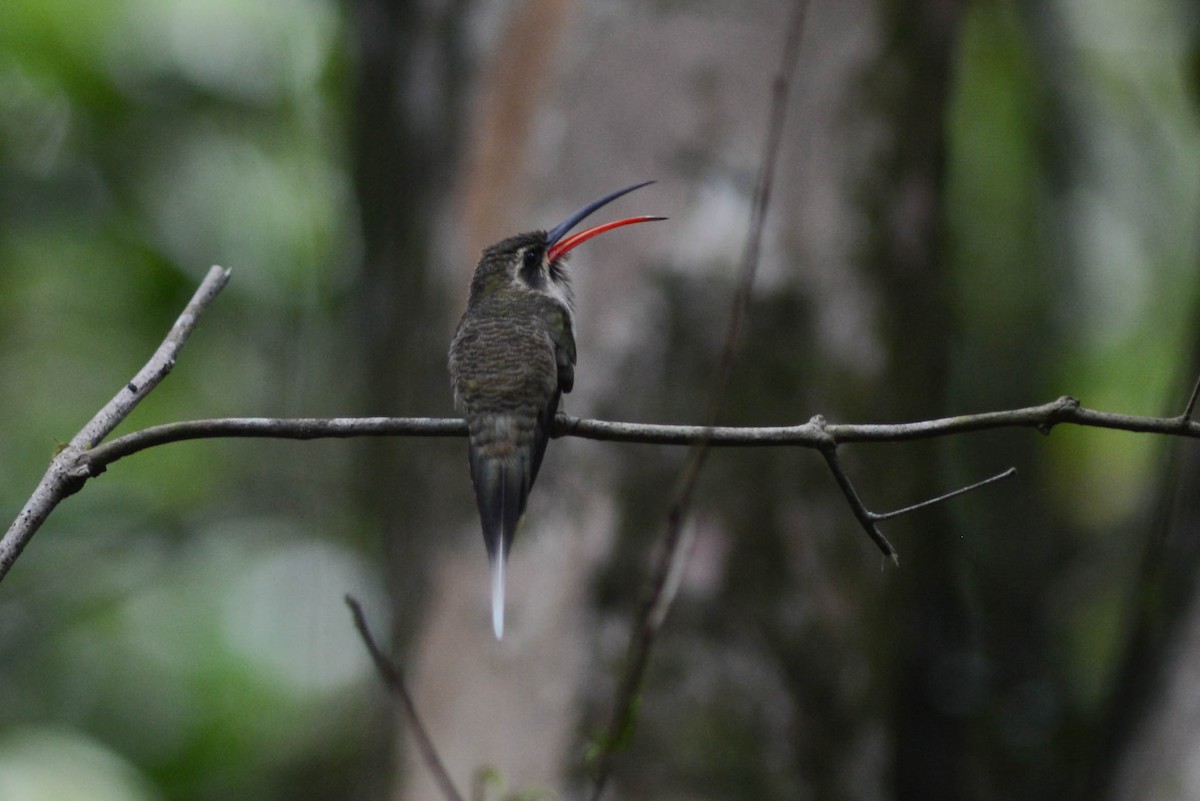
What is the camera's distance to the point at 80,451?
1.70 metres

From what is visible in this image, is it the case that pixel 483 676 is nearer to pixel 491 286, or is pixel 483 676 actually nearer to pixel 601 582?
pixel 601 582

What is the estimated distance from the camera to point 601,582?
372cm

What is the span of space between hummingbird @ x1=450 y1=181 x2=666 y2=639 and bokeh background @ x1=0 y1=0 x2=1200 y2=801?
90 centimetres

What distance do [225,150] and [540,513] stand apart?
14.1 ft

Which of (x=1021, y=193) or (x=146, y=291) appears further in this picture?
(x=1021, y=193)

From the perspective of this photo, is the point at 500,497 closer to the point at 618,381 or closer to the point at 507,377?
the point at 507,377

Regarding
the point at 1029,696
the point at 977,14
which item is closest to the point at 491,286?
the point at 1029,696

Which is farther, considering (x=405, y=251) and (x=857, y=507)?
(x=405, y=251)

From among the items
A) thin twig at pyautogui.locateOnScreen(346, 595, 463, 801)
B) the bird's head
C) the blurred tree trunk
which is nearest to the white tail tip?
thin twig at pyautogui.locateOnScreen(346, 595, 463, 801)

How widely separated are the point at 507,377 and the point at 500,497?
31 cm

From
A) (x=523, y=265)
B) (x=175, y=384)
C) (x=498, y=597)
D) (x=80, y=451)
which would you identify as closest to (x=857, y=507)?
(x=498, y=597)

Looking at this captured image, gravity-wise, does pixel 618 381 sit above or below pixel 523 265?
below

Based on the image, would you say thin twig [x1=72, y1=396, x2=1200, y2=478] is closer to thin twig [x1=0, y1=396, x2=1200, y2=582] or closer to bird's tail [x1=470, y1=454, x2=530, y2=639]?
thin twig [x1=0, y1=396, x2=1200, y2=582]

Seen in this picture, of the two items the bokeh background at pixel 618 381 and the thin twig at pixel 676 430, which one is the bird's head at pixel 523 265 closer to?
the bokeh background at pixel 618 381
